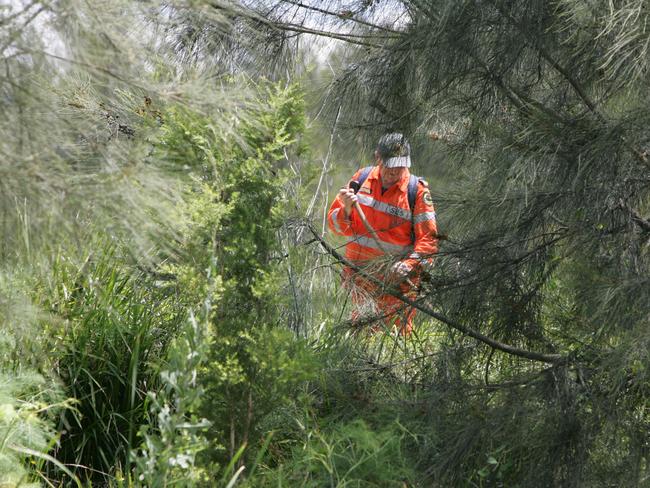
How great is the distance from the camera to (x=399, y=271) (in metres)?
3.63

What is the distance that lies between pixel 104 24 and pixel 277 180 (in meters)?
0.96

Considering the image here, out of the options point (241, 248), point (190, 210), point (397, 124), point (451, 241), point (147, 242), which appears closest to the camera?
point (147, 242)

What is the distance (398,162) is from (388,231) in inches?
17.3

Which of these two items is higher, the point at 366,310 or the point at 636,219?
the point at 636,219

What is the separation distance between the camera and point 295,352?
3.03 metres

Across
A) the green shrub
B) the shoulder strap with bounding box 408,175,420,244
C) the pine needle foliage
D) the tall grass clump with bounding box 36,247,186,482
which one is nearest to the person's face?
the shoulder strap with bounding box 408,175,420,244

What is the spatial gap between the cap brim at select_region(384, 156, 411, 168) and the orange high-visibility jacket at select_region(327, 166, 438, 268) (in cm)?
18

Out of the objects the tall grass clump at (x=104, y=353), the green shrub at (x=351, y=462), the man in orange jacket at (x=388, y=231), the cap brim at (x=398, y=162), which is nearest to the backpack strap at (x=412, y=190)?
the man in orange jacket at (x=388, y=231)

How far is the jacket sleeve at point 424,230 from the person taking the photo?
3.66m

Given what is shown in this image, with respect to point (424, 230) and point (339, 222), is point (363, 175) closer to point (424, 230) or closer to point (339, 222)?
point (339, 222)

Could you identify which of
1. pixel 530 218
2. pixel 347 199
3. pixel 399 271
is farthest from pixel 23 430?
pixel 530 218

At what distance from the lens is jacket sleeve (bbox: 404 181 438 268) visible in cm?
366

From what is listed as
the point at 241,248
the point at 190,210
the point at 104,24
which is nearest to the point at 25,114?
the point at 104,24

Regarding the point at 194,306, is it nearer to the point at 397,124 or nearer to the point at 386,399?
the point at 386,399
